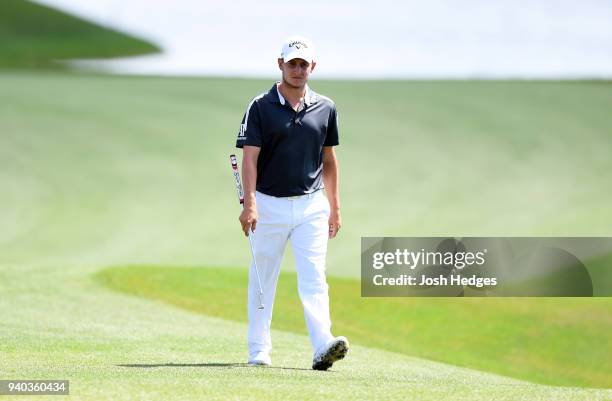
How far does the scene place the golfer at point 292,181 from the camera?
9.12 metres

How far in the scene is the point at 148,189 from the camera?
97.5ft

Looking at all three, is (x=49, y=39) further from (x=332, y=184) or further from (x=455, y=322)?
(x=332, y=184)

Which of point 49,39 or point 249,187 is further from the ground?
point 49,39

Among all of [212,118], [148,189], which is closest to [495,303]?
[148,189]

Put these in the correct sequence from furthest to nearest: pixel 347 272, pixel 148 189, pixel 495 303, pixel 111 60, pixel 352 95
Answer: pixel 111 60 → pixel 352 95 → pixel 148 189 → pixel 347 272 → pixel 495 303

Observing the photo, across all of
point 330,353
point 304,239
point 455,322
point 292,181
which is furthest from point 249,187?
point 455,322

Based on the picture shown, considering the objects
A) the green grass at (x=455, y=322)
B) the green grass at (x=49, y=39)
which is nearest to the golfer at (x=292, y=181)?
the green grass at (x=455, y=322)

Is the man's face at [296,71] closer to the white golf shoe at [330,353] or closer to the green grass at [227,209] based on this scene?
the white golf shoe at [330,353]

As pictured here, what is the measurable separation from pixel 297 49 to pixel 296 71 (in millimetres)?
178

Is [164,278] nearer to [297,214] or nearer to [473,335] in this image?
[473,335]

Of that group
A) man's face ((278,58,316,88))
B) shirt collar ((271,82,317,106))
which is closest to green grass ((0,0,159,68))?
shirt collar ((271,82,317,106))

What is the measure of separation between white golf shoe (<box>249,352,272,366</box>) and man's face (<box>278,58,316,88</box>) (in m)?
2.04

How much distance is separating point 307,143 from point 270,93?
0.46 meters

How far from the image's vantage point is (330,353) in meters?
8.94
